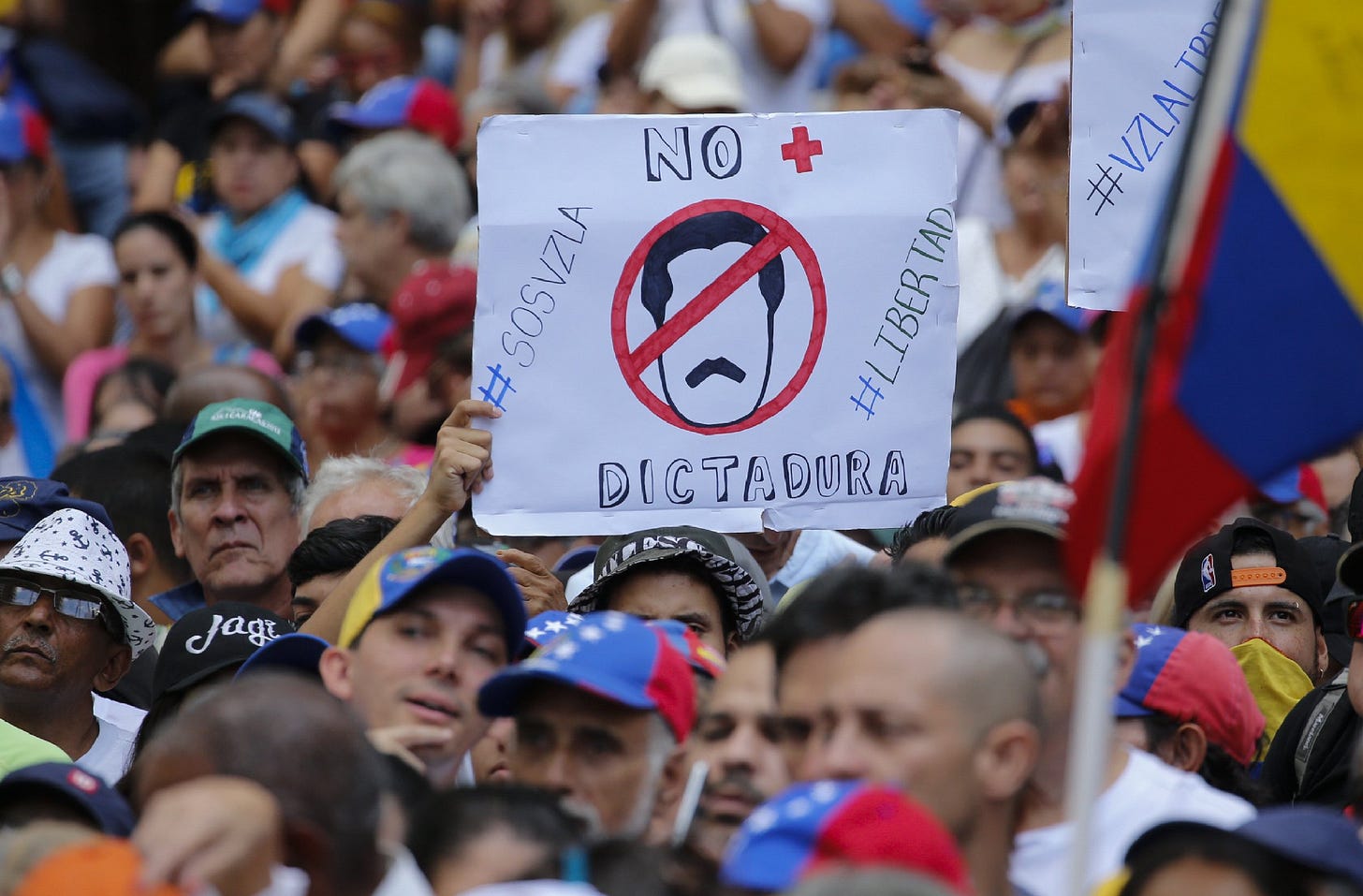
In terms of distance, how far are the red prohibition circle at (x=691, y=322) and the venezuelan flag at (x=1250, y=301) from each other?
2.00 m

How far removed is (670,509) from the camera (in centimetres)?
539


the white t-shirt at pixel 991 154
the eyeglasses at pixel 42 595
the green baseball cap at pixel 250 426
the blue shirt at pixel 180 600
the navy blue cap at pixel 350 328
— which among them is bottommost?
the eyeglasses at pixel 42 595

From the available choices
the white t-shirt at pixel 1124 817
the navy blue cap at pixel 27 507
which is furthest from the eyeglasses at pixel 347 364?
the white t-shirt at pixel 1124 817

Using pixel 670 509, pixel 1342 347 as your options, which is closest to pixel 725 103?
pixel 670 509

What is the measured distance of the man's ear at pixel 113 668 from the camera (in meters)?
5.57

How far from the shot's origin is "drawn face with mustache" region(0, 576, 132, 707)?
5.36 meters

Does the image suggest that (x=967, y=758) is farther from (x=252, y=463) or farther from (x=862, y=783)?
(x=252, y=463)

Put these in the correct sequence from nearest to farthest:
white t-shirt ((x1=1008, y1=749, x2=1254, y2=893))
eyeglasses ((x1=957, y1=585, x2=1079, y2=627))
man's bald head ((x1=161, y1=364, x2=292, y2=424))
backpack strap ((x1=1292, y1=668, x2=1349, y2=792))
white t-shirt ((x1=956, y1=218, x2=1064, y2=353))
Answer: white t-shirt ((x1=1008, y1=749, x2=1254, y2=893)) < eyeglasses ((x1=957, y1=585, x2=1079, y2=627)) < backpack strap ((x1=1292, y1=668, x2=1349, y2=792)) < man's bald head ((x1=161, y1=364, x2=292, y2=424)) < white t-shirt ((x1=956, y1=218, x2=1064, y2=353))

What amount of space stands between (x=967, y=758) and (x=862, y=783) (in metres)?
0.45

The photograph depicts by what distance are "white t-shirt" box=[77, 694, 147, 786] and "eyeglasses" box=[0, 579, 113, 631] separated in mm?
279

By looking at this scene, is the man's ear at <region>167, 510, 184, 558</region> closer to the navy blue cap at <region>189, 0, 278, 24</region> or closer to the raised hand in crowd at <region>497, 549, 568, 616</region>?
the raised hand in crowd at <region>497, 549, 568, 616</region>

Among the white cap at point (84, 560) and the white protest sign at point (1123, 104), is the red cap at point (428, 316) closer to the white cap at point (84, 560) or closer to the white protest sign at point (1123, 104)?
the white cap at point (84, 560)

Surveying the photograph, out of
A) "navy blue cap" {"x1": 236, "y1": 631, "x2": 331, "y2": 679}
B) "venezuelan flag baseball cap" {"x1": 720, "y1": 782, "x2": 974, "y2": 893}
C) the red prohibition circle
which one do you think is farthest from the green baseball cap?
"venezuelan flag baseball cap" {"x1": 720, "y1": 782, "x2": 974, "y2": 893}

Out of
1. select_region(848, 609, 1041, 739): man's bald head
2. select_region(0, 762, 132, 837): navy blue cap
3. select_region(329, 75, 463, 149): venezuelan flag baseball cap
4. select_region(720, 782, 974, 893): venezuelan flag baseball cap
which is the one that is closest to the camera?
select_region(720, 782, 974, 893): venezuelan flag baseball cap
